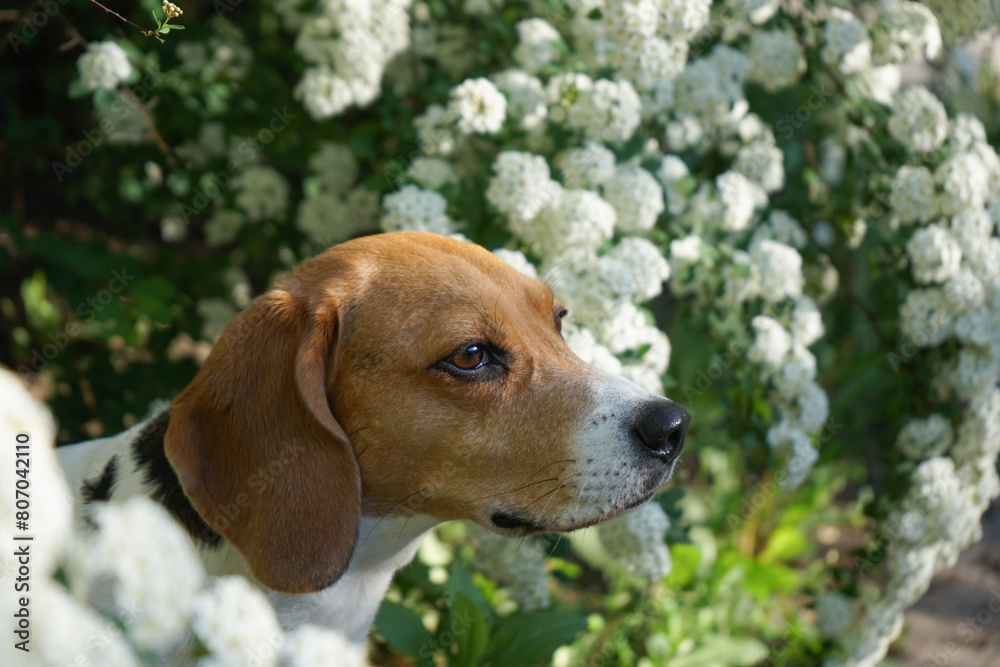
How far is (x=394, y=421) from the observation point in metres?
2.16

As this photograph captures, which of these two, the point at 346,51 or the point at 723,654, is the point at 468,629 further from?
the point at 346,51

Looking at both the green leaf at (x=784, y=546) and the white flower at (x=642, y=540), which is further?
the green leaf at (x=784, y=546)

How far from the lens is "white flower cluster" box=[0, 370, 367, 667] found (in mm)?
956

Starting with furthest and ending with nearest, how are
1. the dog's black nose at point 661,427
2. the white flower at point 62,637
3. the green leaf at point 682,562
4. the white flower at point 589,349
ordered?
the green leaf at point 682,562, the white flower at point 589,349, the dog's black nose at point 661,427, the white flower at point 62,637

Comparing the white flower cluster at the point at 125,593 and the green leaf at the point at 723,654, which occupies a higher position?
the white flower cluster at the point at 125,593

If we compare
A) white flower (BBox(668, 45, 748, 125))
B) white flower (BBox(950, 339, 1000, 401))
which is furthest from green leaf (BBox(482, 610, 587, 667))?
white flower (BBox(668, 45, 748, 125))

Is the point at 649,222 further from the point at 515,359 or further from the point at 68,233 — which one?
the point at 68,233

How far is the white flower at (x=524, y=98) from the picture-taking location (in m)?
3.15

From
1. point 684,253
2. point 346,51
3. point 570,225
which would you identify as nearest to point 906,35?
→ point 684,253

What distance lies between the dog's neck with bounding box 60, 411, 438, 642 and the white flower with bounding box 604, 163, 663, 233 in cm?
142

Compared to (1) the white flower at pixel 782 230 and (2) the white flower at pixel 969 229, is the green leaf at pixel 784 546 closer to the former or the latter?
(1) the white flower at pixel 782 230

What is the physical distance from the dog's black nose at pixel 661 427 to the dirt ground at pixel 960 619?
2.69 meters

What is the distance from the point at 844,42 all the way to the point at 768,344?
1.35 m

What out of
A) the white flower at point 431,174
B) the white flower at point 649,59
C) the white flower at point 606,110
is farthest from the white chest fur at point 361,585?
the white flower at point 649,59
